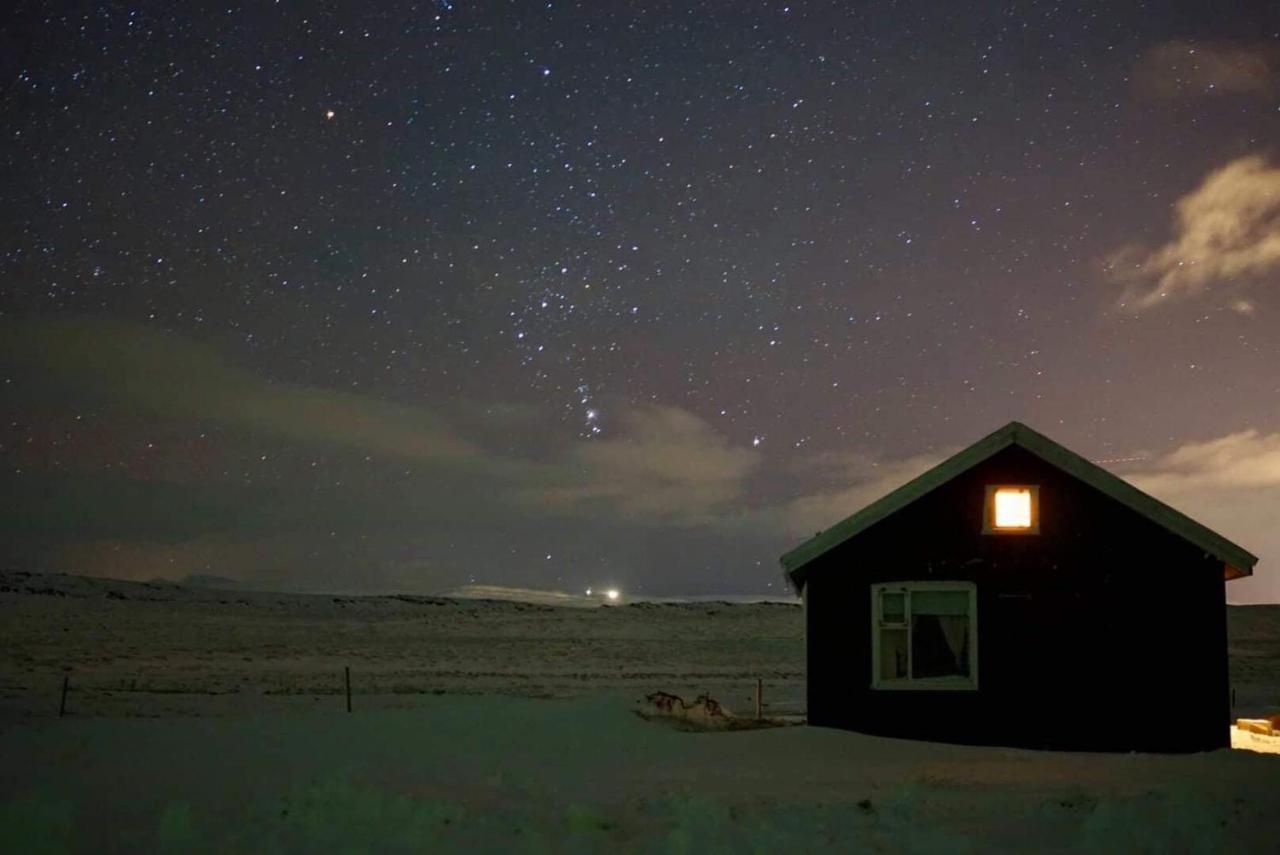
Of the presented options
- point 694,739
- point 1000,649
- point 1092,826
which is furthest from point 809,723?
point 1092,826

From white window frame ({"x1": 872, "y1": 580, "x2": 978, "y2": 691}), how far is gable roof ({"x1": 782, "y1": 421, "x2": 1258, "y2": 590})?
1.12m

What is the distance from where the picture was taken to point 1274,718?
74.5 feet

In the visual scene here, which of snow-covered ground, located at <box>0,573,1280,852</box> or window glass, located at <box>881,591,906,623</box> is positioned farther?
window glass, located at <box>881,591,906,623</box>

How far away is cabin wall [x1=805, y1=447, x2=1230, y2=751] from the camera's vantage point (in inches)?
672

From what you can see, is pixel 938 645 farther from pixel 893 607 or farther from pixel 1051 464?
pixel 1051 464

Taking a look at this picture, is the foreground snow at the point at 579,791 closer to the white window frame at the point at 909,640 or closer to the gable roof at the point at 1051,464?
the white window frame at the point at 909,640

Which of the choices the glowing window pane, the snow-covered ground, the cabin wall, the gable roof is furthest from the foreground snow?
the glowing window pane

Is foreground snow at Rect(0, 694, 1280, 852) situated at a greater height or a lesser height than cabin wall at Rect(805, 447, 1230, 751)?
lesser

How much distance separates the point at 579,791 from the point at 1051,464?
31.3 ft

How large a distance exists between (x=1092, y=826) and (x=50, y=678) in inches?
1106

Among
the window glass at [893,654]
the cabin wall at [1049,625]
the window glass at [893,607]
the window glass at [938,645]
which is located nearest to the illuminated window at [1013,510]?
the cabin wall at [1049,625]

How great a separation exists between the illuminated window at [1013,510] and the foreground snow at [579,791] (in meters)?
3.42

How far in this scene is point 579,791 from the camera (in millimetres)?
12219

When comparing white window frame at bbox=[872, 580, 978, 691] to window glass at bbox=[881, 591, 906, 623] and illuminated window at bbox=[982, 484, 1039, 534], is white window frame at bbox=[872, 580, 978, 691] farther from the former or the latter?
illuminated window at bbox=[982, 484, 1039, 534]
